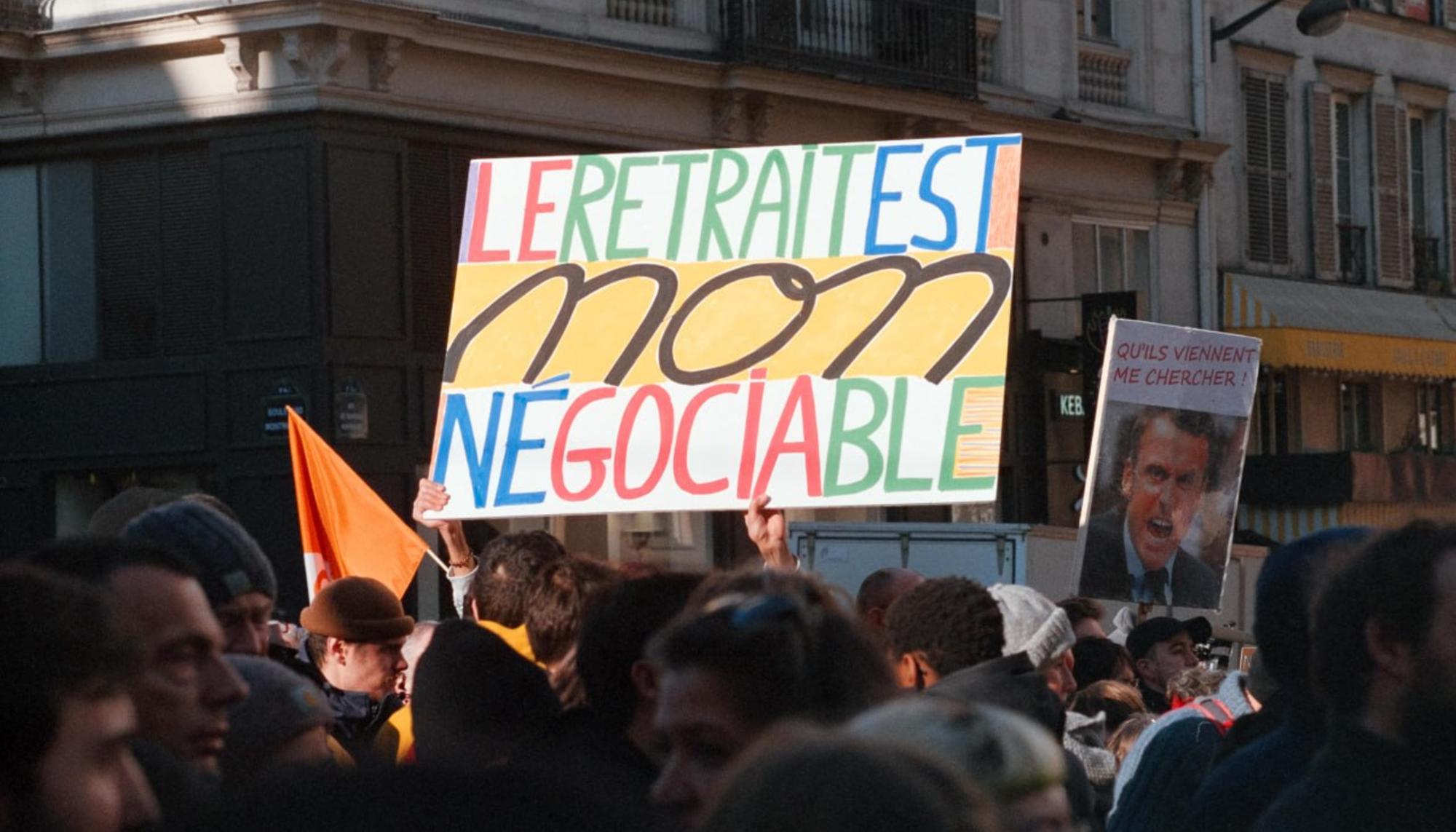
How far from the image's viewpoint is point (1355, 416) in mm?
27828

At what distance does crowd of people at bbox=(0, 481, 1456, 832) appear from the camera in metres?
1.69

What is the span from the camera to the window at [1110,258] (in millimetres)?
24172

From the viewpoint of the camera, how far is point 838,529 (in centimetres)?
1517

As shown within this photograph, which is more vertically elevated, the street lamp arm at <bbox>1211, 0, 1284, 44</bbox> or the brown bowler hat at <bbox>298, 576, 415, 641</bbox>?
the street lamp arm at <bbox>1211, 0, 1284, 44</bbox>

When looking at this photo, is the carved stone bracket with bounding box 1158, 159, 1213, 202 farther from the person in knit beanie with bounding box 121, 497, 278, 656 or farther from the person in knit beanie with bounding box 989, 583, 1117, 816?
the person in knit beanie with bounding box 121, 497, 278, 656

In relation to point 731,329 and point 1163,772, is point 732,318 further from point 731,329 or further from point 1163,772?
point 1163,772

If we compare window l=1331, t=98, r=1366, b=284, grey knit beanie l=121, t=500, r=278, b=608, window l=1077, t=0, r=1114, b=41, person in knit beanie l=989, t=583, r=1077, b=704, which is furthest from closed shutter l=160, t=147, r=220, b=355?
window l=1331, t=98, r=1366, b=284

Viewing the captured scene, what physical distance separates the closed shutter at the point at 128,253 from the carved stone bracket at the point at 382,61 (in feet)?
A: 6.00

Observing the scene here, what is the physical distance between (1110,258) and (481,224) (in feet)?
52.3

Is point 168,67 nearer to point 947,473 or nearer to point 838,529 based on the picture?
point 838,529

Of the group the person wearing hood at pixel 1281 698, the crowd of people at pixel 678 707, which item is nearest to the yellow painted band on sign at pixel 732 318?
the crowd of people at pixel 678 707

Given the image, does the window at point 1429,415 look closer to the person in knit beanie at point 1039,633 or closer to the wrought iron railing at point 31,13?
the wrought iron railing at point 31,13

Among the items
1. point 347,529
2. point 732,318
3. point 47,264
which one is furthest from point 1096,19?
point 732,318

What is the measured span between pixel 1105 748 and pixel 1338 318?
19.4m
